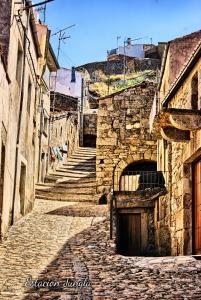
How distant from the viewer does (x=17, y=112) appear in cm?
1158

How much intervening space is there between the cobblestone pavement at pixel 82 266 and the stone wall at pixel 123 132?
5355mm

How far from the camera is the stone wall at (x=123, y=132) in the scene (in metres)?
18.3

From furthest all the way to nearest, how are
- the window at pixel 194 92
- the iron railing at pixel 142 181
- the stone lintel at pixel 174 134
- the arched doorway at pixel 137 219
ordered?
the iron railing at pixel 142 181
the arched doorway at pixel 137 219
the stone lintel at pixel 174 134
the window at pixel 194 92

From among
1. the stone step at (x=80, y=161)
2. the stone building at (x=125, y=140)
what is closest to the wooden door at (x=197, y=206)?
the stone building at (x=125, y=140)

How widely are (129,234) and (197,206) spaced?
4341mm

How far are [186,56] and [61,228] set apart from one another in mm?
6504

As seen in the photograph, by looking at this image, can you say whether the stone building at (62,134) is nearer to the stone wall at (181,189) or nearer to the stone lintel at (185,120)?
the stone wall at (181,189)

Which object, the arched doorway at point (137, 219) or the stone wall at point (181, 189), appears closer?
the stone wall at point (181, 189)

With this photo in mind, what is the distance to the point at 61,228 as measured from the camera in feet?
39.7

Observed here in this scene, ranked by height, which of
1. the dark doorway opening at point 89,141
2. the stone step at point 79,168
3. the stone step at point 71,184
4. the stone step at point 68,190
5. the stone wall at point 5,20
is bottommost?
the stone step at point 68,190

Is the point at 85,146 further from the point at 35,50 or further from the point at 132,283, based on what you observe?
the point at 132,283

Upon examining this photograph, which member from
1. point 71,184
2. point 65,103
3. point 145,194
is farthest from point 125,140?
point 65,103

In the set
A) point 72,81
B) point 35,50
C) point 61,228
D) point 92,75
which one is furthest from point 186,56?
point 92,75

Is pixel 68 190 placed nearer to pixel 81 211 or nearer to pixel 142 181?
pixel 142 181
